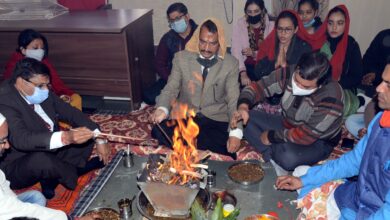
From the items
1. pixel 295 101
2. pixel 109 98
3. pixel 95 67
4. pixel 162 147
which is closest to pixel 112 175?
pixel 162 147

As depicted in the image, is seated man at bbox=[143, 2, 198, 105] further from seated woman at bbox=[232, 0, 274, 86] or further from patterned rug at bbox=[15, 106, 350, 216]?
seated woman at bbox=[232, 0, 274, 86]

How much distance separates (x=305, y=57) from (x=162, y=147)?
7.45ft

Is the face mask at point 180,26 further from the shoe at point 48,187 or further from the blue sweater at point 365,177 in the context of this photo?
the blue sweater at point 365,177

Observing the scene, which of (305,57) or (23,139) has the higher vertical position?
(305,57)

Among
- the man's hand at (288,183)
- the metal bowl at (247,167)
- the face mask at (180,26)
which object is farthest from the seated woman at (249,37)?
the man's hand at (288,183)

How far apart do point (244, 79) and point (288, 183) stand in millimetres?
2626

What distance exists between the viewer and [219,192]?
3287 millimetres

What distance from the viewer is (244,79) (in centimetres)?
561

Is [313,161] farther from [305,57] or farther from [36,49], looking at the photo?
[36,49]

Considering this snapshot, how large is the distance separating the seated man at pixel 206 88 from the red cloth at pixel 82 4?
3.48m

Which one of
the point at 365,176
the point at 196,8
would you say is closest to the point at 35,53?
the point at 196,8

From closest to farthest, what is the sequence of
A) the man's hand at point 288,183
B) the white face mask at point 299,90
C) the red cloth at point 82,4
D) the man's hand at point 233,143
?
1. the man's hand at point 288,183
2. the white face mask at point 299,90
3. the man's hand at point 233,143
4. the red cloth at point 82,4

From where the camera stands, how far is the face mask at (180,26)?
5.41 m

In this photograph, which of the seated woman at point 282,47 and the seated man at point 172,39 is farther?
the seated man at point 172,39
